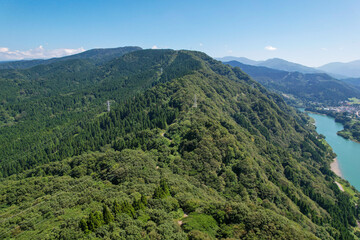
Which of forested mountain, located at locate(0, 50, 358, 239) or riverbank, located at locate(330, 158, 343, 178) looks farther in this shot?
riverbank, located at locate(330, 158, 343, 178)

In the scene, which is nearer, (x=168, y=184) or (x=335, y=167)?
(x=168, y=184)

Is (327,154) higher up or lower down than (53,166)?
lower down

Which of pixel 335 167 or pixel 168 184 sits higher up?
pixel 168 184

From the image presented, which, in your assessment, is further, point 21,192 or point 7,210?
point 21,192

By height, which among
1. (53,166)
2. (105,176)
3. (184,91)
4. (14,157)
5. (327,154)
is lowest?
(327,154)

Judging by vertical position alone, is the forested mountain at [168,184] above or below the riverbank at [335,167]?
above

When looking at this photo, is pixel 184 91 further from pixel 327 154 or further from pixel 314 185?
pixel 327 154

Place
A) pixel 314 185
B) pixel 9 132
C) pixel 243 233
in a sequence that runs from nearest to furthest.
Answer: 1. pixel 243 233
2. pixel 314 185
3. pixel 9 132

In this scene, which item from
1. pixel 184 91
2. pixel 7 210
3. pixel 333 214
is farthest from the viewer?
pixel 184 91

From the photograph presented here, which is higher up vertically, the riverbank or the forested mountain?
the forested mountain

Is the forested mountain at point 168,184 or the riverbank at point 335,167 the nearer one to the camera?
the forested mountain at point 168,184

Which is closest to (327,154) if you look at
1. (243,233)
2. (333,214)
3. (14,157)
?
(333,214)
